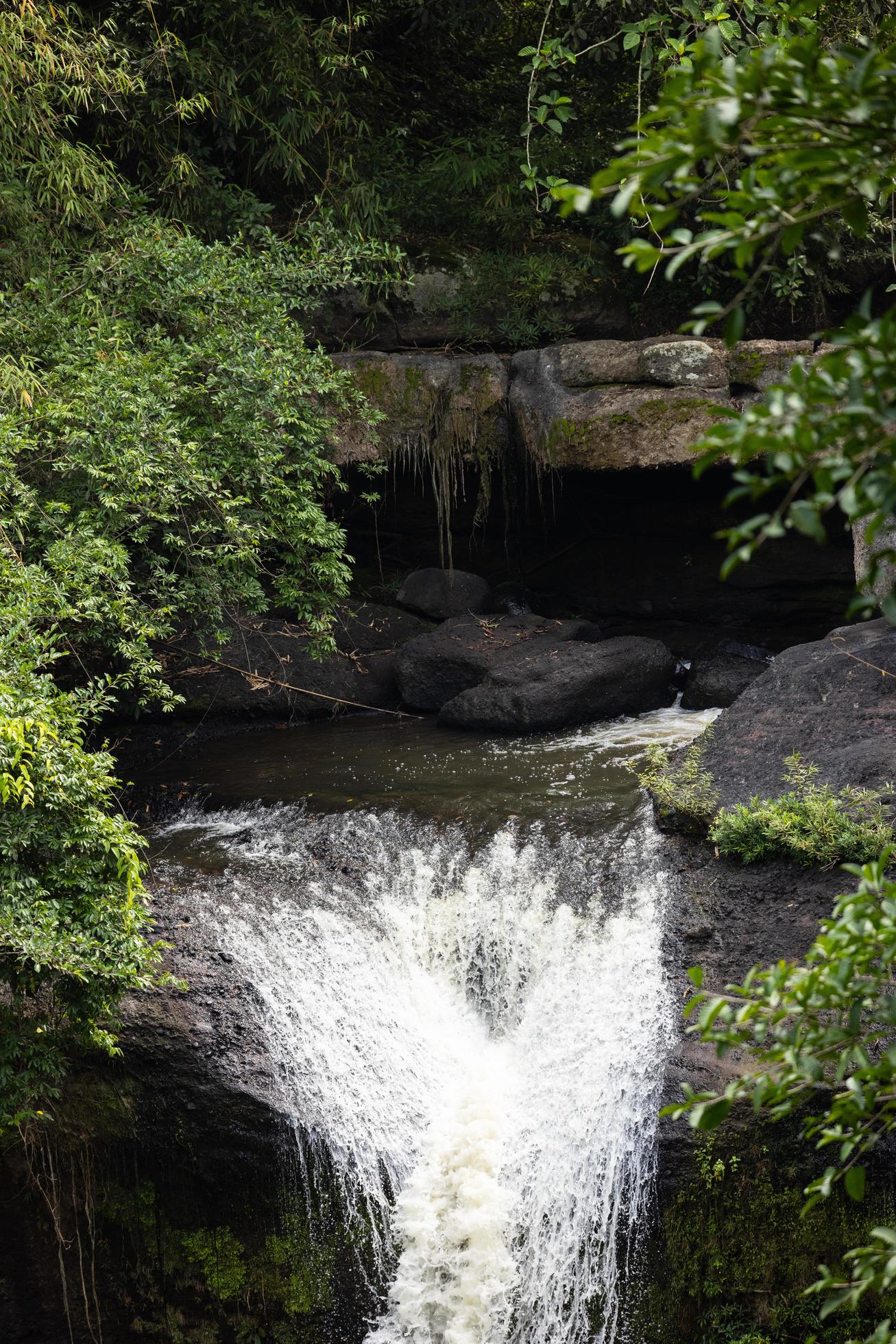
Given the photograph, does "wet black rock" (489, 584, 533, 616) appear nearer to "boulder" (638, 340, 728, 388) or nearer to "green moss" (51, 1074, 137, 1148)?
"boulder" (638, 340, 728, 388)

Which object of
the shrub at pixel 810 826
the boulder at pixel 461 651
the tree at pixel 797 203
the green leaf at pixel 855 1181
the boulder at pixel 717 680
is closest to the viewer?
the tree at pixel 797 203

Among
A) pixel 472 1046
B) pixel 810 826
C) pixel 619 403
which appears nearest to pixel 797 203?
pixel 810 826

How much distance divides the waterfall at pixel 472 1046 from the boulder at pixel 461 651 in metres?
3.04

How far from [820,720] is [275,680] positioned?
5159 mm

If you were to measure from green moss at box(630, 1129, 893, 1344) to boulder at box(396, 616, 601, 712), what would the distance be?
17.3 ft

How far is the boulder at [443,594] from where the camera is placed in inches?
446

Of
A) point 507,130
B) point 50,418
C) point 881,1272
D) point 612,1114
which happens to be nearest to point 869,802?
point 612,1114

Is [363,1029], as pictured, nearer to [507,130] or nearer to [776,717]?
[776,717]

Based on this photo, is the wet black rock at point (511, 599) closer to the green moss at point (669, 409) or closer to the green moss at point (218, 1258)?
the green moss at point (669, 409)

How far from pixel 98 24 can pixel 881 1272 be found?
33.7 ft

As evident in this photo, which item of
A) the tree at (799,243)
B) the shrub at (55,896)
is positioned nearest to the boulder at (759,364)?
the shrub at (55,896)

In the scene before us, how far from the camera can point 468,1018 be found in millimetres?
5938

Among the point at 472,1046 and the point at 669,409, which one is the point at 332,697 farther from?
the point at 472,1046

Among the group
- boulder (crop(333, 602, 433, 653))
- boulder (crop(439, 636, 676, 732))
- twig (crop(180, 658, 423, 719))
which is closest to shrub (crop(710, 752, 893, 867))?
boulder (crop(439, 636, 676, 732))
